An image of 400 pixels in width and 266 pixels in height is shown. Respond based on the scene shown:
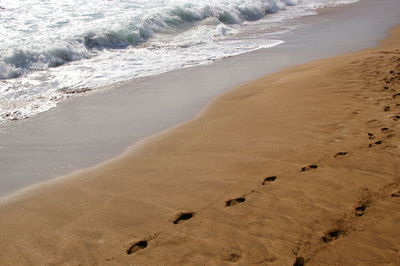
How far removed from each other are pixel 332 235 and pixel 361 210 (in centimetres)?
45

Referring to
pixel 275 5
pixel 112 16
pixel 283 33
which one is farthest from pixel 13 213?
pixel 275 5

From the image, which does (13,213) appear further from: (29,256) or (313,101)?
(313,101)

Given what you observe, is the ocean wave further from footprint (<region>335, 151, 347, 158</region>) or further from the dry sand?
footprint (<region>335, 151, 347, 158</region>)

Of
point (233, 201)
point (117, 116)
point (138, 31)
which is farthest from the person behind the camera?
point (138, 31)

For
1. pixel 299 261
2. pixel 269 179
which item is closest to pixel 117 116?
pixel 269 179

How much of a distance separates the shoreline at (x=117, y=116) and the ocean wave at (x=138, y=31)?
3.66m

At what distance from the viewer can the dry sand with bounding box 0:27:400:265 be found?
2.98m

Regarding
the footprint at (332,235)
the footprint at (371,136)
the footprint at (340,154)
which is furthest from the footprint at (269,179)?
the footprint at (371,136)

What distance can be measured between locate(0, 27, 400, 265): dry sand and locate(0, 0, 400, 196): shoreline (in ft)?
1.47

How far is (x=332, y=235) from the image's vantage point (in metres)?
3.01

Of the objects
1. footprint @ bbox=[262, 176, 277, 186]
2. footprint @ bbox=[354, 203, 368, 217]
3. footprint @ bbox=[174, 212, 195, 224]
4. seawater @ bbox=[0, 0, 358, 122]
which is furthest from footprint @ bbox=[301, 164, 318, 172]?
seawater @ bbox=[0, 0, 358, 122]

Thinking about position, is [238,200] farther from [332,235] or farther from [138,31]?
[138,31]

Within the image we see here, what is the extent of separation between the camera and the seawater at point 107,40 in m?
9.02

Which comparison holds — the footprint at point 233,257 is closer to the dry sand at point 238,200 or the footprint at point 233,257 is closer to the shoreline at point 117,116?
the dry sand at point 238,200
